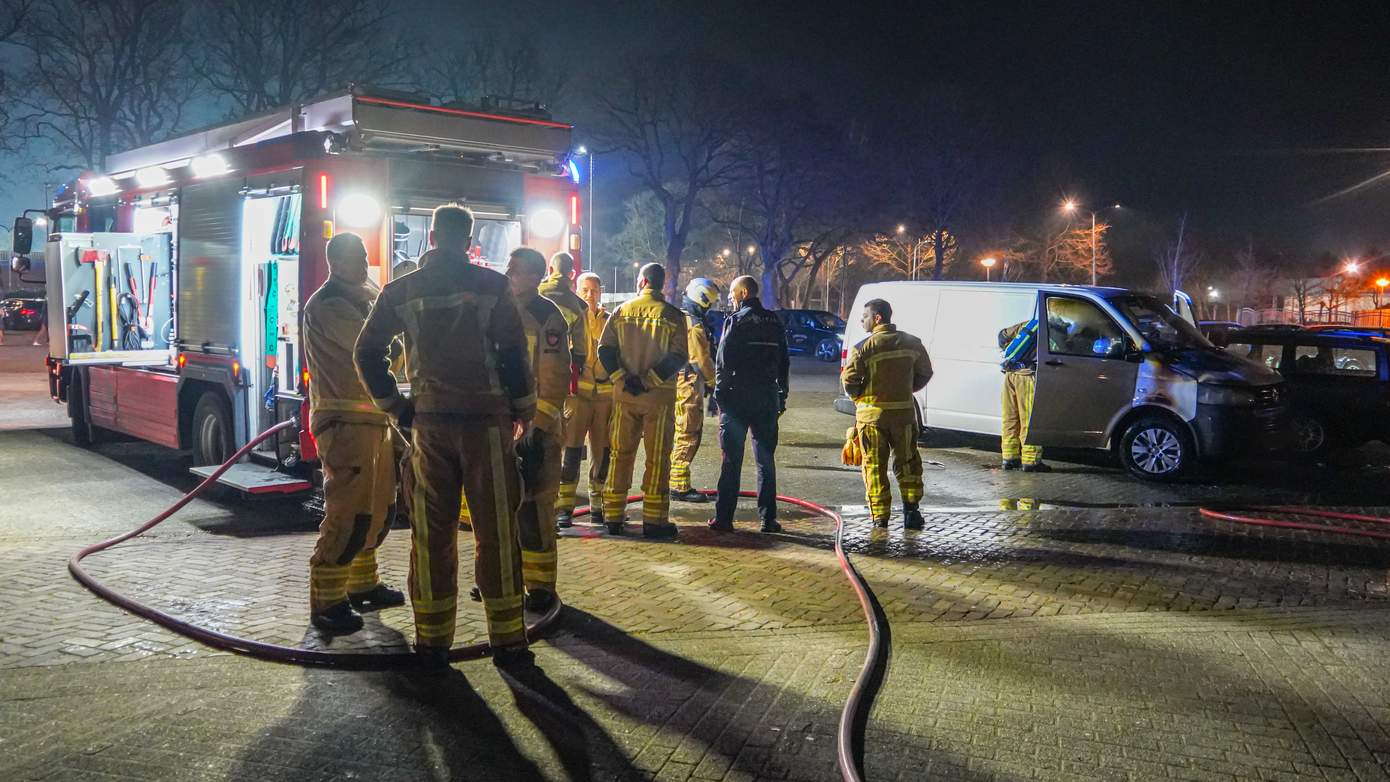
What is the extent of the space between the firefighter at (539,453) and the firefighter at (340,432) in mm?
583

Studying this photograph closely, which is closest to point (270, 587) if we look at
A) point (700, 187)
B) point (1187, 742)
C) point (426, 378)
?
point (426, 378)

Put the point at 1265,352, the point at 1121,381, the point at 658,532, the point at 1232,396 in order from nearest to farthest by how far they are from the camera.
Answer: the point at 658,532, the point at 1232,396, the point at 1121,381, the point at 1265,352

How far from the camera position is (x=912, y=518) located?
8031mm

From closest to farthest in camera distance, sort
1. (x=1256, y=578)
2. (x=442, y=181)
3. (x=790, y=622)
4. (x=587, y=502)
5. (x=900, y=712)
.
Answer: (x=900, y=712) < (x=790, y=622) < (x=1256, y=578) < (x=442, y=181) < (x=587, y=502)

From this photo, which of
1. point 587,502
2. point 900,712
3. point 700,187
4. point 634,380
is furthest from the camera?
point 700,187

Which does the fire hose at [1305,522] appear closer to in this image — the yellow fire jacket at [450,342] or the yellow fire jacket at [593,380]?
the yellow fire jacket at [593,380]

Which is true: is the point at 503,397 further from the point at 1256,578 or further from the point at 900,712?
the point at 1256,578

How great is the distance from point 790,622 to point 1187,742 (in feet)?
6.60

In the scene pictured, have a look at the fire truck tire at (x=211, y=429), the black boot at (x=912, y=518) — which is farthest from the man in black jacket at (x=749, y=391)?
the fire truck tire at (x=211, y=429)

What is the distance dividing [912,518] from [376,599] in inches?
158

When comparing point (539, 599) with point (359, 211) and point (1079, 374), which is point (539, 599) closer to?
point (359, 211)

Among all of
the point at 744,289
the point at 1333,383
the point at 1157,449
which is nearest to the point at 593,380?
the point at 744,289

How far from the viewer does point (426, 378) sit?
465cm

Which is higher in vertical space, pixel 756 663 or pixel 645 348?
pixel 645 348
